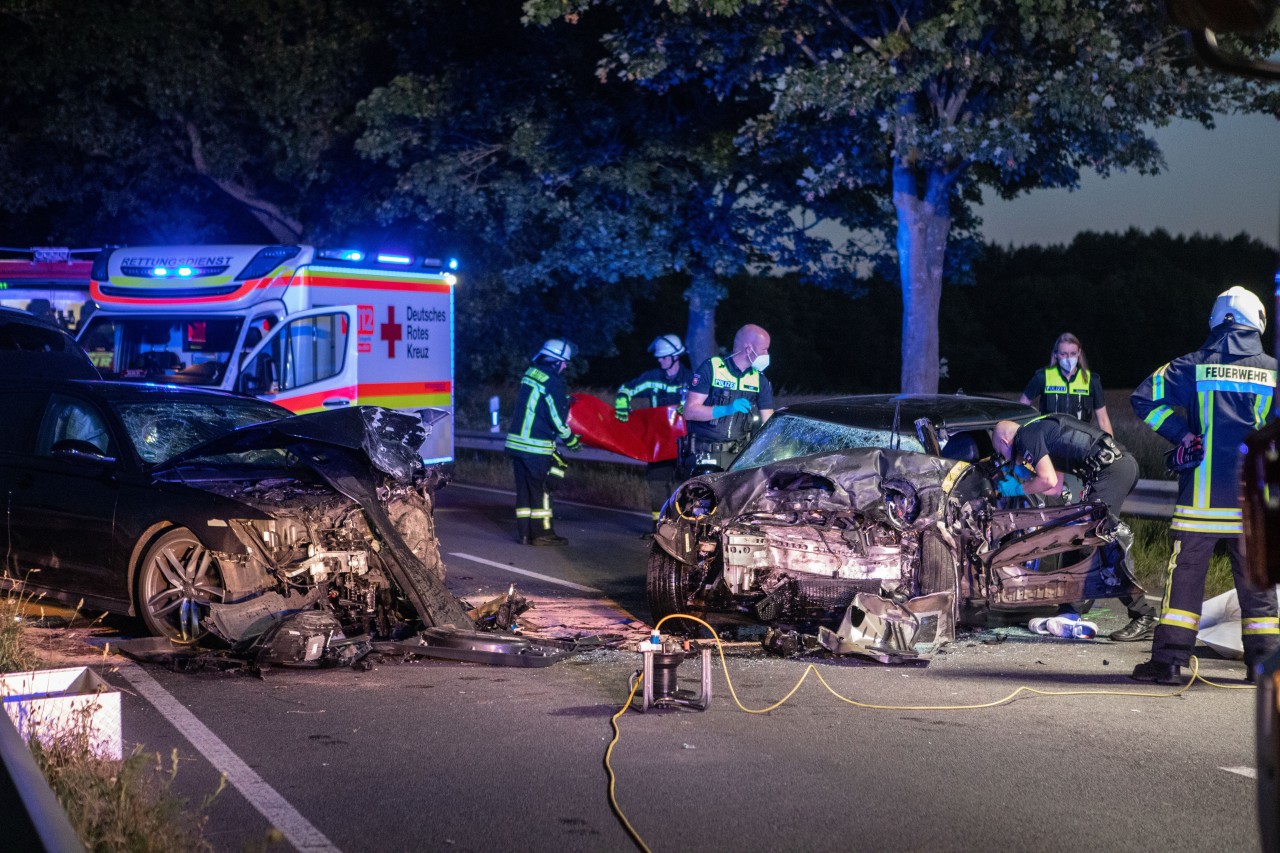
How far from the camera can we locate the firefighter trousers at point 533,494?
12.1 meters

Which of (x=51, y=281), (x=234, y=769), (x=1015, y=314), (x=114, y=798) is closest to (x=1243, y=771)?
(x=234, y=769)

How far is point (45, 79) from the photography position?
2567 centimetres

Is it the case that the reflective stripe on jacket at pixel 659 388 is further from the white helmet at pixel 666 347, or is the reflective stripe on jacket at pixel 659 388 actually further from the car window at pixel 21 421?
the car window at pixel 21 421

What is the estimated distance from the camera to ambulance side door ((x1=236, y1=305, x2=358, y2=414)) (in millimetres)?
14055

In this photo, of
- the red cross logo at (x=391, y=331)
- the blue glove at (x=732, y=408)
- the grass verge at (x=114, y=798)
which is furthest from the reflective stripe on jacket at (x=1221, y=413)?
the red cross logo at (x=391, y=331)

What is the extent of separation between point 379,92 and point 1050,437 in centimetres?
1592

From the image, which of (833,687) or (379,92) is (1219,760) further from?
(379,92)

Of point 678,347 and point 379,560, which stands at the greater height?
point 678,347

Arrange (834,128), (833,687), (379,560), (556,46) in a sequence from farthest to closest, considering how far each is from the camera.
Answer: (556,46) < (834,128) < (379,560) < (833,687)

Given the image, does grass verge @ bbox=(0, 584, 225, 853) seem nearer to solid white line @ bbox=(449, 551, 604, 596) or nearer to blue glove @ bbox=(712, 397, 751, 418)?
solid white line @ bbox=(449, 551, 604, 596)

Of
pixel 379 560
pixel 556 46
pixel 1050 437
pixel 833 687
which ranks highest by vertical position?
pixel 556 46

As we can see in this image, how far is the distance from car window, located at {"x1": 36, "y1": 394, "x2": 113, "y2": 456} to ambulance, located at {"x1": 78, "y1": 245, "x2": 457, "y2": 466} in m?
4.94

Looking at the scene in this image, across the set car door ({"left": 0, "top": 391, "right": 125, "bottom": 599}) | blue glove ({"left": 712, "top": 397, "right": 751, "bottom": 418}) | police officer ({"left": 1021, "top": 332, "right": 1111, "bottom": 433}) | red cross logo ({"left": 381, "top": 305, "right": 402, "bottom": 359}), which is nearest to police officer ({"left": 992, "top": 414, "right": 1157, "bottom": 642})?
blue glove ({"left": 712, "top": 397, "right": 751, "bottom": 418})

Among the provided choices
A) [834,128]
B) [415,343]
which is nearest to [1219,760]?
[415,343]
